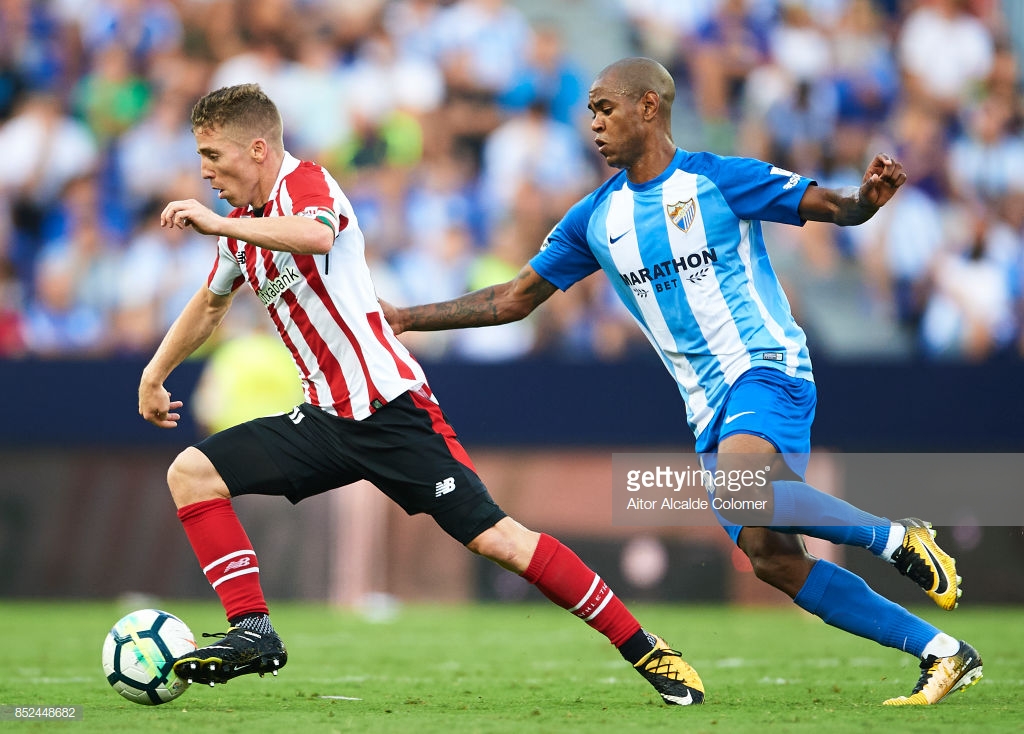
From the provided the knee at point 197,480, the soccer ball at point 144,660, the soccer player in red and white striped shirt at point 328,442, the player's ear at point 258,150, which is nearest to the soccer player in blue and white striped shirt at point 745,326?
the soccer player in red and white striped shirt at point 328,442

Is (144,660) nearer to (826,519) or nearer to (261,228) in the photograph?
(261,228)

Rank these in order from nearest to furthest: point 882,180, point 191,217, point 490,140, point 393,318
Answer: point 191,217 → point 882,180 → point 393,318 → point 490,140

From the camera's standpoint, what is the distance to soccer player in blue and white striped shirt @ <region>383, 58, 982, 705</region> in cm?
496

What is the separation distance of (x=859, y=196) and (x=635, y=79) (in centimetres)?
102

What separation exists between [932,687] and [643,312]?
175 centimetres

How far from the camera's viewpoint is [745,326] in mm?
5234

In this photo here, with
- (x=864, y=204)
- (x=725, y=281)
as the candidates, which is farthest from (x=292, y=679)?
(x=864, y=204)

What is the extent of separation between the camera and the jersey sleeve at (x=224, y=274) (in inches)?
209

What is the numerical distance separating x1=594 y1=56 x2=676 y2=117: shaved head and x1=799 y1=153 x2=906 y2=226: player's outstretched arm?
0.72m

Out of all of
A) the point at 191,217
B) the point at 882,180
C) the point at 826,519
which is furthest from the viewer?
the point at 826,519

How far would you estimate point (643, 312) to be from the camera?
5492 mm

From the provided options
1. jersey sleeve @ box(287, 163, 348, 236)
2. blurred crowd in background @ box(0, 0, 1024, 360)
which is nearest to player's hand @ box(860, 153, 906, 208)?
jersey sleeve @ box(287, 163, 348, 236)

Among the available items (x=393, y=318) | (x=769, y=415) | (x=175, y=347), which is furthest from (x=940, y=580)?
(x=175, y=347)

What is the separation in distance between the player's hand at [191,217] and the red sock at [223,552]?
1082 mm
